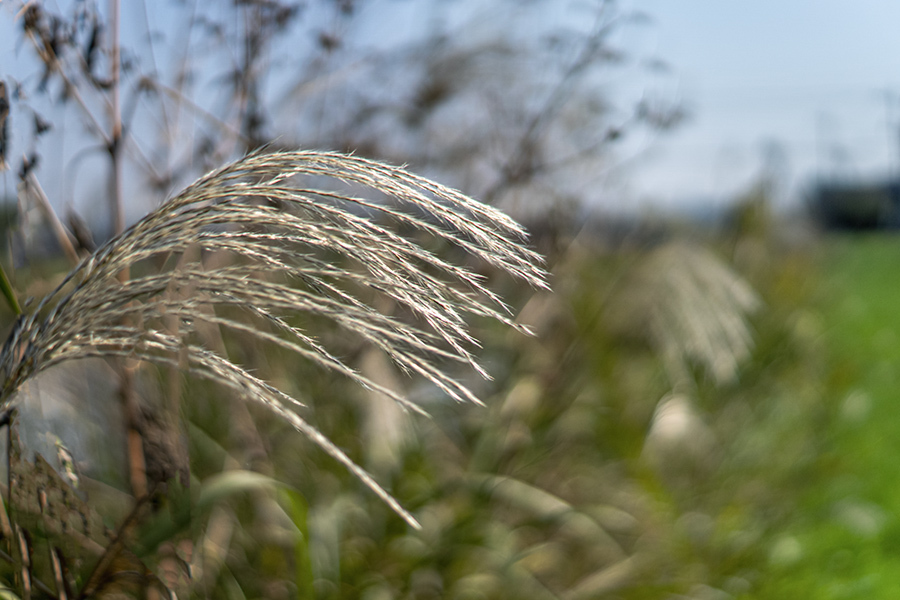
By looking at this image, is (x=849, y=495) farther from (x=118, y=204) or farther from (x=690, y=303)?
(x=118, y=204)

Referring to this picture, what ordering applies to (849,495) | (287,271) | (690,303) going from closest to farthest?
(287,271) < (690,303) < (849,495)

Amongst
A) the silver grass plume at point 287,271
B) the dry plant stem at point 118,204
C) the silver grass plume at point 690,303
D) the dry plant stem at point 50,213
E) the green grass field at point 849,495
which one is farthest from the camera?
the green grass field at point 849,495

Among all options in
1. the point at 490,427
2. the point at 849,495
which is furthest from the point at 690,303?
the point at 849,495

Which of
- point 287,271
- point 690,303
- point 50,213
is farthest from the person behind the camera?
point 690,303

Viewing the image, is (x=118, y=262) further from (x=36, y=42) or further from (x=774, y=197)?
(x=774, y=197)

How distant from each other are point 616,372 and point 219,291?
2.30 m

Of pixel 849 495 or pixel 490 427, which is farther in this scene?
pixel 849 495

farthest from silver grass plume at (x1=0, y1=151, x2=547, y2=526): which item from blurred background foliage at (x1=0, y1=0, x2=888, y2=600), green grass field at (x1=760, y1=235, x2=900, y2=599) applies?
Result: green grass field at (x1=760, y1=235, x2=900, y2=599)

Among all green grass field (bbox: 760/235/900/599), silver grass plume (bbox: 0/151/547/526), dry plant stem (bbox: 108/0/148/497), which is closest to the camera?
silver grass plume (bbox: 0/151/547/526)

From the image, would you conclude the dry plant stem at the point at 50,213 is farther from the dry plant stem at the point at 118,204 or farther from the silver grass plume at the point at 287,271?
the silver grass plume at the point at 287,271

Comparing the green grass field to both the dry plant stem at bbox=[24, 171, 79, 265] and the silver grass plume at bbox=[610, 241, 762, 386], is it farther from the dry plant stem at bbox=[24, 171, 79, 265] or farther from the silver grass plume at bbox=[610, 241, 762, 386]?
the dry plant stem at bbox=[24, 171, 79, 265]

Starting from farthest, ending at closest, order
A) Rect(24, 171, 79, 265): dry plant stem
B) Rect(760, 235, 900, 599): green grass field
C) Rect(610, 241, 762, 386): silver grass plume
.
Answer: Rect(760, 235, 900, 599): green grass field < Rect(610, 241, 762, 386): silver grass plume < Rect(24, 171, 79, 265): dry plant stem

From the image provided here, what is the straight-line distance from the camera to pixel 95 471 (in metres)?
1.93

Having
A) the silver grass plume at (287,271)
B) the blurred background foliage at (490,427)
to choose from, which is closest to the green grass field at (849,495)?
the blurred background foliage at (490,427)
